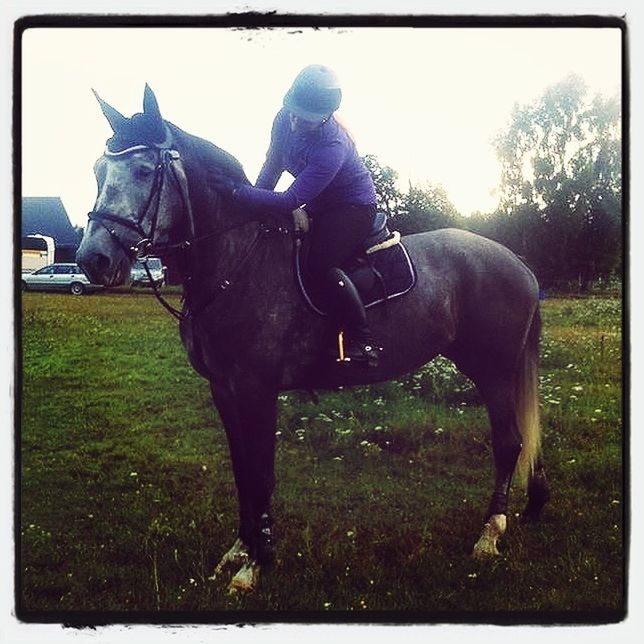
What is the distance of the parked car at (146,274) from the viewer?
2.92 metres

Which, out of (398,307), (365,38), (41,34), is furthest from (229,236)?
(41,34)

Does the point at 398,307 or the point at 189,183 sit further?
the point at 398,307

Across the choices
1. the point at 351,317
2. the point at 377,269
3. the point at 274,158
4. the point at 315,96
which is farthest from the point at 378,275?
the point at 315,96

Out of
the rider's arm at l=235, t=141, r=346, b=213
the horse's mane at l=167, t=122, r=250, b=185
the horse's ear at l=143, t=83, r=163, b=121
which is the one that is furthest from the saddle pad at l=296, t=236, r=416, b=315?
the horse's ear at l=143, t=83, r=163, b=121

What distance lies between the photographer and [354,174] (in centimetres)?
312

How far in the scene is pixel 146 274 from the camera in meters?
2.99

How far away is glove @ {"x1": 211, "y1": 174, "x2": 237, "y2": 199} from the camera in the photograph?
9.89ft

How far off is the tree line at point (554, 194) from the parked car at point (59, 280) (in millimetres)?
1401

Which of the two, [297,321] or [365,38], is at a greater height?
[365,38]

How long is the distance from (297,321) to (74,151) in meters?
1.29

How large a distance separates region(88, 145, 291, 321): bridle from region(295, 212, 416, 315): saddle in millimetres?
268

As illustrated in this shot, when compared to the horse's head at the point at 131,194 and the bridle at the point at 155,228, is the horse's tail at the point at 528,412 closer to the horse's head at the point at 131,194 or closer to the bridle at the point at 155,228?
the bridle at the point at 155,228
